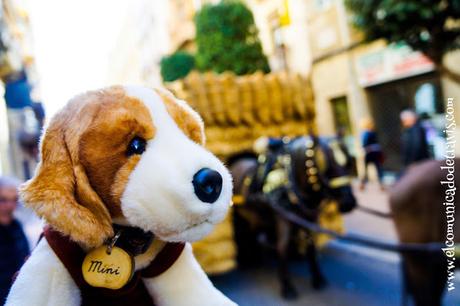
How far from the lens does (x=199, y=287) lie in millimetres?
893

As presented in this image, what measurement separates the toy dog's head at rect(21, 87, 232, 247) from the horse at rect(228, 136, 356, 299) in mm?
2592

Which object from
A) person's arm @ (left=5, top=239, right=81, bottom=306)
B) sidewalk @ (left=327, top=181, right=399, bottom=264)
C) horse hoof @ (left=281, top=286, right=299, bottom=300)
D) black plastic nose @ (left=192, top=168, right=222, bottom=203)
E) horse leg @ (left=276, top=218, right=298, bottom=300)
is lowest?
sidewalk @ (left=327, top=181, right=399, bottom=264)

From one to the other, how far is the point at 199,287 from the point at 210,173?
0.31 metres

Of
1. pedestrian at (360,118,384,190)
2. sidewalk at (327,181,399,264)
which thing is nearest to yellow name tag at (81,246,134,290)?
sidewalk at (327,181,399,264)

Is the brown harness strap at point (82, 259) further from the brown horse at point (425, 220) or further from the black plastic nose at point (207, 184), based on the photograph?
the brown horse at point (425, 220)

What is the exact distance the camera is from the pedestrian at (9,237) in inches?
60.8

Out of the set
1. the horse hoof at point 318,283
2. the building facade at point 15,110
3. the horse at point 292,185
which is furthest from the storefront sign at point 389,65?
the building facade at point 15,110

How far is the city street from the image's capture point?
3.41 meters

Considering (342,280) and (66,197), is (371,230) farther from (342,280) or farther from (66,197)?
(66,197)

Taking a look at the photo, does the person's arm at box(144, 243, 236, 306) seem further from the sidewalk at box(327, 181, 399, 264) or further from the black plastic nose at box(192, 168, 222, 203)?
the sidewalk at box(327, 181, 399, 264)

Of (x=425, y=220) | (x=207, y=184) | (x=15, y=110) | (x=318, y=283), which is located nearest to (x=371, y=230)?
(x=318, y=283)

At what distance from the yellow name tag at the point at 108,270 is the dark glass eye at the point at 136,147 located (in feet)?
0.69

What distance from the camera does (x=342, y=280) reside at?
3.92 metres

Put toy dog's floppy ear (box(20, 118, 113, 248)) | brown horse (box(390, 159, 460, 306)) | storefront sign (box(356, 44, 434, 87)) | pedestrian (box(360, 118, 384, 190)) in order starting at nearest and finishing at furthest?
toy dog's floppy ear (box(20, 118, 113, 248)), brown horse (box(390, 159, 460, 306)), pedestrian (box(360, 118, 384, 190)), storefront sign (box(356, 44, 434, 87))
